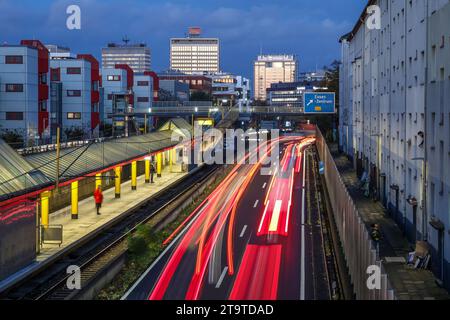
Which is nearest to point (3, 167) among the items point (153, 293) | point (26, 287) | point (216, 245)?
point (26, 287)

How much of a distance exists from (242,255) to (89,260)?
5150mm

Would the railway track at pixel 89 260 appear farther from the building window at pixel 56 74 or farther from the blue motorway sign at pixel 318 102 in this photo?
the building window at pixel 56 74

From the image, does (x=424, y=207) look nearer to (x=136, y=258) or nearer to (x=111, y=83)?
(x=136, y=258)

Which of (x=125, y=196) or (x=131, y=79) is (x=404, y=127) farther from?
(x=131, y=79)

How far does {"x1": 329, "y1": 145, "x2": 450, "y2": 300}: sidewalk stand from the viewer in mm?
17344

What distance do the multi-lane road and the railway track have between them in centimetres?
176

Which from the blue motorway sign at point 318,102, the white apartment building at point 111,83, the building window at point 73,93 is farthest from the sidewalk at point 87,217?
the white apartment building at point 111,83

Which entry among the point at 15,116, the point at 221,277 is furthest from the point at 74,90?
the point at 221,277

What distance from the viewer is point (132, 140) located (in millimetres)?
43688

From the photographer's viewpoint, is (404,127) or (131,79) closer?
(404,127)

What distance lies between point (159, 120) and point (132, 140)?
62.0 m

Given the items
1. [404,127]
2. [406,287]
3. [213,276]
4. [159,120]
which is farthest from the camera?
Answer: [159,120]

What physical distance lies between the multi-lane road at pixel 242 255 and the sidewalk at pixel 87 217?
10.6 feet

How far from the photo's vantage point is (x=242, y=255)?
22688 millimetres
